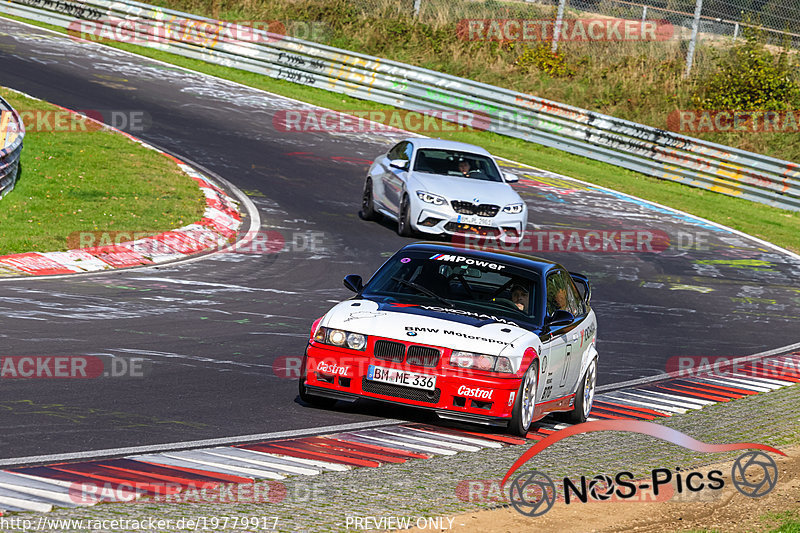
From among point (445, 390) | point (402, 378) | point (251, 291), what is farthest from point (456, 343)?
point (251, 291)

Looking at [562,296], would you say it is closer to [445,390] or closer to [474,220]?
[445,390]

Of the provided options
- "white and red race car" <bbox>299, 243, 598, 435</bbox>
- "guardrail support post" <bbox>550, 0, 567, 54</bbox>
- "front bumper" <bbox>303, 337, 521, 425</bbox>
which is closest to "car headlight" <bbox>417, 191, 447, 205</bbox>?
"white and red race car" <bbox>299, 243, 598, 435</bbox>

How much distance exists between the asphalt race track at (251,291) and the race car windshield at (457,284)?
997mm

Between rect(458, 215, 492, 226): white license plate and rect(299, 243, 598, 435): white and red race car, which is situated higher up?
rect(299, 243, 598, 435): white and red race car

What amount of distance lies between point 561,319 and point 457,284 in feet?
3.23

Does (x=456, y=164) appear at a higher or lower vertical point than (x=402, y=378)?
higher

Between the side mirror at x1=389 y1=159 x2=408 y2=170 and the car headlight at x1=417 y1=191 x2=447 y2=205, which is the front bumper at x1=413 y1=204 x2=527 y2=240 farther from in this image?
the side mirror at x1=389 y1=159 x2=408 y2=170

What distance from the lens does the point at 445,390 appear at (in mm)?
8547

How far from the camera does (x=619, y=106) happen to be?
3338 cm

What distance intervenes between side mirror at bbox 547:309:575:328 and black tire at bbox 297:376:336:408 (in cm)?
189

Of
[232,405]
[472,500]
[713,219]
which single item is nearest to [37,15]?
[713,219]

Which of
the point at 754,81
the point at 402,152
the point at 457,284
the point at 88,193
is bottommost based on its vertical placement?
the point at 88,193

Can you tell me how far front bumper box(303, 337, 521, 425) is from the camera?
336 inches

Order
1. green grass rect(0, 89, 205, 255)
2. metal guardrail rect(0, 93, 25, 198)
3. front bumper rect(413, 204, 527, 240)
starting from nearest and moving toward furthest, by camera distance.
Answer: green grass rect(0, 89, 205, 255), metal guardrail rect(0, 93, 25, 198), front bumper rect(413, 204, 527, 240)
